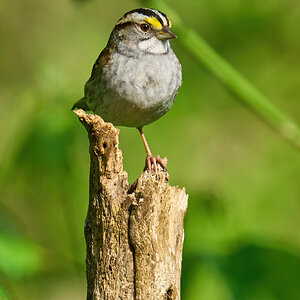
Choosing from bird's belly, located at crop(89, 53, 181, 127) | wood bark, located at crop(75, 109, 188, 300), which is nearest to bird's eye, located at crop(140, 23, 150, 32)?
bird's belly, located at crop(89, 53, 181, 127)

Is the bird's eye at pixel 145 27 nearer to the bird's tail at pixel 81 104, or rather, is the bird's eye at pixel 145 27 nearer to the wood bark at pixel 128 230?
the bird's tail at pixel 81 104

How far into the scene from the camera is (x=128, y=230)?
10.4 ft

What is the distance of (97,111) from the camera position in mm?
4305

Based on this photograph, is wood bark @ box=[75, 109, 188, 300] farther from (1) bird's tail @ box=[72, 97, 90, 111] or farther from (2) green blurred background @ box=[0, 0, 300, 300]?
(2) green blurred background @ box=[0, 0, 300, 300]

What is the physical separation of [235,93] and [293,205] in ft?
8.65

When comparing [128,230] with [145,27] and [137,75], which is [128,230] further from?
[145,27]

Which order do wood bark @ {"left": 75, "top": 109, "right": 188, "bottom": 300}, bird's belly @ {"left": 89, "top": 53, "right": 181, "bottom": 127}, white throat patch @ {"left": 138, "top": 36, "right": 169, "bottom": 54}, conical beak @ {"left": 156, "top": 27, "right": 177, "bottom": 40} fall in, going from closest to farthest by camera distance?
wood bark @ {"left": 75, "top": 109, "right": 188, "bottom": 300}, bird's belly @ {"left": 89, "top": 53, "right": 181, "bottom": 127}, conical beak @ {"left": 156, "top": 27, "right": 177, "bottom": 40}, white throat patch @ {"left": 138, "top": 36, "right": 169, "bottom": 54}

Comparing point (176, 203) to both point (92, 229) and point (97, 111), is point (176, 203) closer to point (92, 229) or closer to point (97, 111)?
point (92, 229)

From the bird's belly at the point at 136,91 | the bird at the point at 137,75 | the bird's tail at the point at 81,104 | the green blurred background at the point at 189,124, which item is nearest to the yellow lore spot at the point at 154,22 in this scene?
the bird at the point at 137,75

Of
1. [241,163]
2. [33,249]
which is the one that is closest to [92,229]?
[33,249]

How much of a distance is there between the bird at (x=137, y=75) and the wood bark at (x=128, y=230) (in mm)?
766

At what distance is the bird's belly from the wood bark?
814 millimetres

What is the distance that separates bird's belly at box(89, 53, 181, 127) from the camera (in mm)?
4090

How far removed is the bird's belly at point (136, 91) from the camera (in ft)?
13.4
